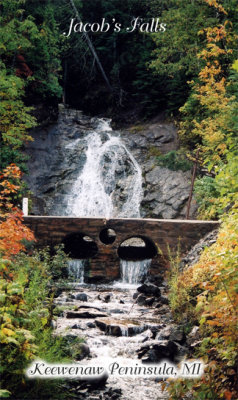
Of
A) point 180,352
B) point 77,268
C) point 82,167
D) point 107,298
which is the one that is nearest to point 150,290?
point 107,298

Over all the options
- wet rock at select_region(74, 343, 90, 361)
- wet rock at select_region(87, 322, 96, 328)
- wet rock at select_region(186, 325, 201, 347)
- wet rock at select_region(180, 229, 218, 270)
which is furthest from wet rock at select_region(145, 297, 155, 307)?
wet rock at select_region(74, 343, 90, 361)

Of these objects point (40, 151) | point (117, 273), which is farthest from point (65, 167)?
point (117, 273)

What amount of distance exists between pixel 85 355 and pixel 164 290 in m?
5.24

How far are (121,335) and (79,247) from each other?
8.20m

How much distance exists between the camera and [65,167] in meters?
20.7

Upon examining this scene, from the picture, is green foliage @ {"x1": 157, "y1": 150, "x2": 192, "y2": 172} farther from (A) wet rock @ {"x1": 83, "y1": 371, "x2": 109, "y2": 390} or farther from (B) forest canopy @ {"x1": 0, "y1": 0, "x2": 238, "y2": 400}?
(A) wet rock @ {"x1": 83, "y1": 371, "x2": 109, "y2": 390}

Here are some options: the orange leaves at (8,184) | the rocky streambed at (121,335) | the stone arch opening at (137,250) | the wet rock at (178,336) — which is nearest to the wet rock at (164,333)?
the rocky streambed at (121,335)

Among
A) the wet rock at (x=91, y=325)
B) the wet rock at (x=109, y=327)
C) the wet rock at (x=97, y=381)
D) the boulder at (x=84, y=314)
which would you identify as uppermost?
the wet rock at (x=97, y=381)

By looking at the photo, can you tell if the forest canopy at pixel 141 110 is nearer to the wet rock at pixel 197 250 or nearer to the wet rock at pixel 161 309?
the wet rock at pixel 161 309

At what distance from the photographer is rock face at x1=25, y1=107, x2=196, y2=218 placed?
60.2ft

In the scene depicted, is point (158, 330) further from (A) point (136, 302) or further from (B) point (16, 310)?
(B) point (16, 310)

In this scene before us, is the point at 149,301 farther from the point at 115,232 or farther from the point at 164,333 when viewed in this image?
the point at 115,232

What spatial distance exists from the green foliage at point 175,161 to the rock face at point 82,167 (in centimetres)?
31

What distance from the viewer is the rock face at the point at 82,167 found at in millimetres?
18359
